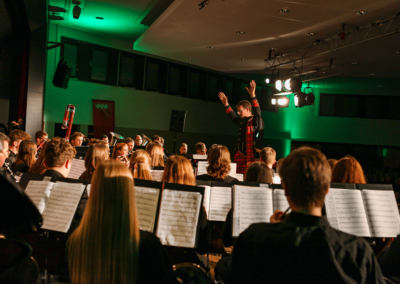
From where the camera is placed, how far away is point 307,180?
131cm

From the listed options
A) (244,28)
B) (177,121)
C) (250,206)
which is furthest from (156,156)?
(177,121)

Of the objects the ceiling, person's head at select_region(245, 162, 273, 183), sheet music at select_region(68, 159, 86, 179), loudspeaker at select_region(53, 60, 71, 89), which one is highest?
the ceiling

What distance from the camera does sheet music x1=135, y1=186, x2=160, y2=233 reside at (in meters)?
2.12

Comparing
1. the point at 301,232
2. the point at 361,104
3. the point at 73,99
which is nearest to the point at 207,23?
the point at 73,99

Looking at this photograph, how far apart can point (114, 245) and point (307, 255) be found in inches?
30.3

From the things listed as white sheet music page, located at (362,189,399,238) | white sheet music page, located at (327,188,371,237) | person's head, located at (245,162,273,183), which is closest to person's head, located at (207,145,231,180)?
person's head, located at (245,162,273,183)

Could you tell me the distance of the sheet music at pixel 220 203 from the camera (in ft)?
9.07

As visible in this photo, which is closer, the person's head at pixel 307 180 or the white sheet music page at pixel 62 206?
the person's head at pixel 307 180

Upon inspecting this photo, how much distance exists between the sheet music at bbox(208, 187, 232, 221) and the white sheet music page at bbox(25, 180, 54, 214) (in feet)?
4.23

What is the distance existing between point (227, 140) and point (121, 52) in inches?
234

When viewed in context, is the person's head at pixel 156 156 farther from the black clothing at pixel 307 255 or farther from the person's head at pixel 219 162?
the black clothing at pixel 307 255

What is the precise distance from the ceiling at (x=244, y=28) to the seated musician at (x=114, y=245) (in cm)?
575

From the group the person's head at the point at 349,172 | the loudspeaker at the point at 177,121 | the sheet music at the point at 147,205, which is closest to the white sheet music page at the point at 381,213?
the person's head at the point at 349,172

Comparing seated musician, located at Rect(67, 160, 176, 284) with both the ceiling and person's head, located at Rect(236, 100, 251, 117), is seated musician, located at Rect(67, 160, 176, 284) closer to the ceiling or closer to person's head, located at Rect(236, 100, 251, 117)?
person's head, located at Rect(236, 100, 251, 117)
